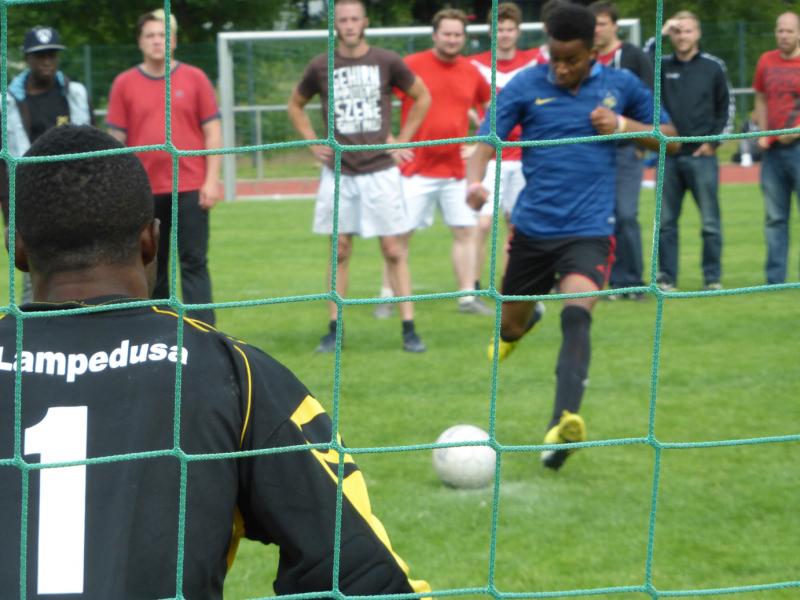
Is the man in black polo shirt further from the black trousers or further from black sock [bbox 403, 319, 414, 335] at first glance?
the black trousers

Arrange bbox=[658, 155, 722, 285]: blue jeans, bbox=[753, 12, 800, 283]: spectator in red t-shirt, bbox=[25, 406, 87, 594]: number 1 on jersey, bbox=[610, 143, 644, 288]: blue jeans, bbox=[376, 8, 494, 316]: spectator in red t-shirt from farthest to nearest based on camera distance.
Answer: bbox=[658, 155, 722, 285]: blue jeans, bbox=[610, 143, 644, 288]: blue jeans, bbox=[753, 12, 800, 283]: spectator in red t-shirt, bbox=[376, 8, 494, 316]: spectator in red t-shirt, bbox=[25, 406, 87, 594]: number 1 on jersey

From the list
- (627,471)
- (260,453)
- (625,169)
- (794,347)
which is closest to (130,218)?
(260,453)

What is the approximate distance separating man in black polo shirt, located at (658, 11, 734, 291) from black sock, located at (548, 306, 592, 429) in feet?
12.9

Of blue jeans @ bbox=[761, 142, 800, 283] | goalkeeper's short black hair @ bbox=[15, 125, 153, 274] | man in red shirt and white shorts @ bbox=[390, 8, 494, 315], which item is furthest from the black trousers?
goalkeeper's short black hair @ bbox=[15, 125, 153, 274]

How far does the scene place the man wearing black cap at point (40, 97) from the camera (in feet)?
23.0

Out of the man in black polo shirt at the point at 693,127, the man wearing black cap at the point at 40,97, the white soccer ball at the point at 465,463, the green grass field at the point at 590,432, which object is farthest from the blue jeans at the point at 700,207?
the white soccer ball at the point at 465,463

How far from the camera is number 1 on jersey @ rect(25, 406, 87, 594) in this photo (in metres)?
1.99

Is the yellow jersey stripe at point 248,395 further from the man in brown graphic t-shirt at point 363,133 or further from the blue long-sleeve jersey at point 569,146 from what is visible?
the man in brown graphic t-shirt at point 363,133

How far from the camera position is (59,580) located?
1.99m

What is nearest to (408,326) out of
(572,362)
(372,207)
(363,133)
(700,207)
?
(372,207)

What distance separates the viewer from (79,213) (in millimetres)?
2135

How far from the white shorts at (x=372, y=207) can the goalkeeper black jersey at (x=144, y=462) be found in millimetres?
4782

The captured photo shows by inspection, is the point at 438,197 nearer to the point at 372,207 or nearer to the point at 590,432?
the point at 372,207

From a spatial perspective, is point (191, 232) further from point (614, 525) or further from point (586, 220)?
point (614, 525)
